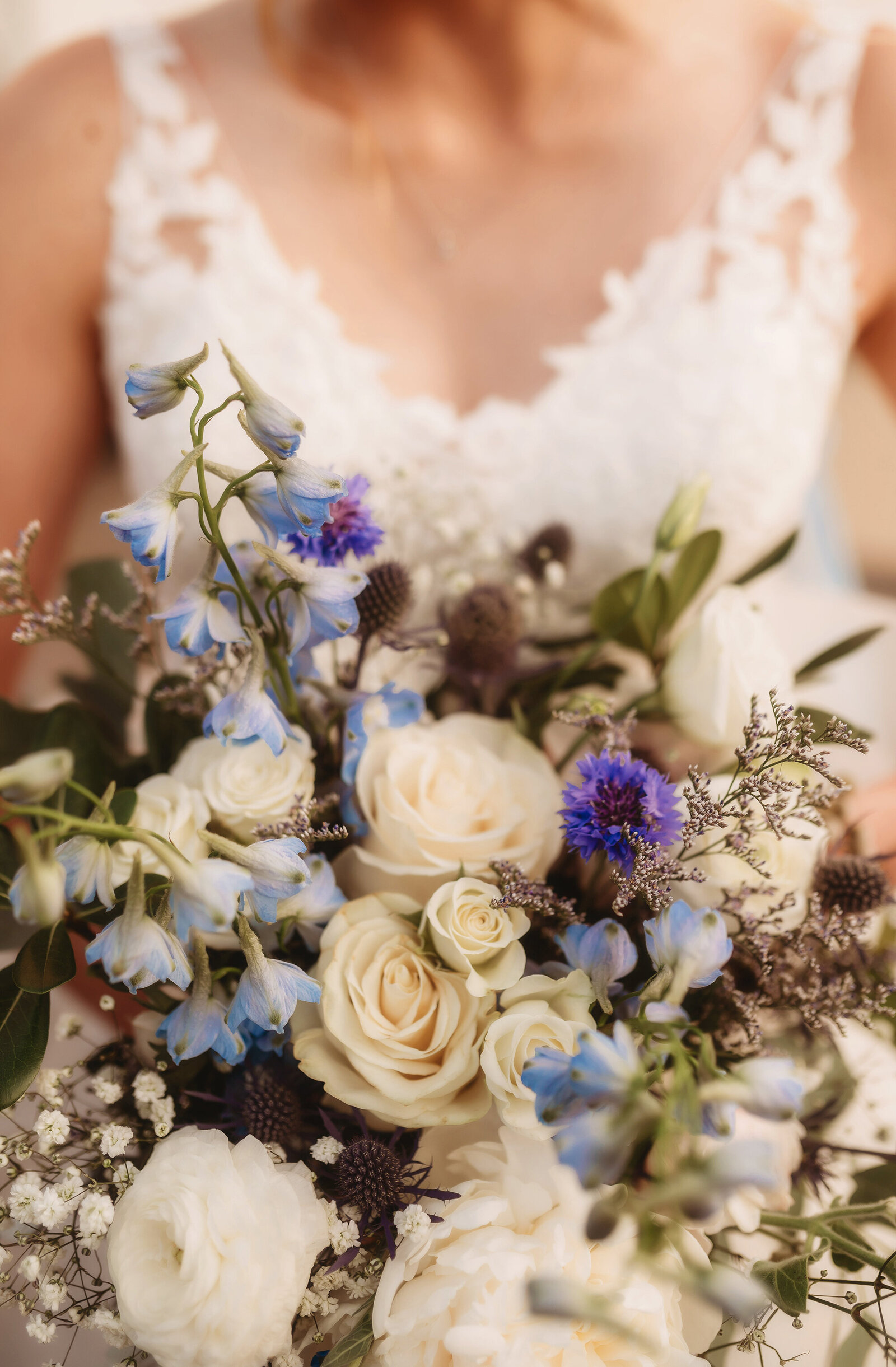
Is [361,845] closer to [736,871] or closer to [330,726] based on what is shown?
[330,726]

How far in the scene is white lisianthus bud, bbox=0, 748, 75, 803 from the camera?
252 millimetres

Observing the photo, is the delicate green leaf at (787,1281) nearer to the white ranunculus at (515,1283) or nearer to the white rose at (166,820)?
the white ranunculus at (515,1283)

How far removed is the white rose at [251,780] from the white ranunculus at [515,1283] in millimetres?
166

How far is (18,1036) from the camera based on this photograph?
14.8 inches

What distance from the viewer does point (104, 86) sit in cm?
85

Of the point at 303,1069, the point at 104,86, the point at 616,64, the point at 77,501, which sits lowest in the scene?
the point at 77,501

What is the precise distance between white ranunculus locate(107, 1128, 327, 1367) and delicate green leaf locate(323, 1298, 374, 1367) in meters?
0.02

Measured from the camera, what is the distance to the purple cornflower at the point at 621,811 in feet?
1.14

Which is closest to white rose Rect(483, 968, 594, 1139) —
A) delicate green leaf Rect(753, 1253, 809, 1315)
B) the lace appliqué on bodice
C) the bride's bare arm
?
delicate green leaf Rect(753, 1253, 809, 1315)

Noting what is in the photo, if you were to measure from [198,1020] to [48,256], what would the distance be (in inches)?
29.3

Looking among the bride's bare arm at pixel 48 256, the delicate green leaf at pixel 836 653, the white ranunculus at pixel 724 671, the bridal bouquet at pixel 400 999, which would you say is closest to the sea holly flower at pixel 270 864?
the bridal bouquet at pixel 400 999

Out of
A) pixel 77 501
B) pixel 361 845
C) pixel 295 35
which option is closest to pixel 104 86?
pixel 295 35

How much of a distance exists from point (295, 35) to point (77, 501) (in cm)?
51

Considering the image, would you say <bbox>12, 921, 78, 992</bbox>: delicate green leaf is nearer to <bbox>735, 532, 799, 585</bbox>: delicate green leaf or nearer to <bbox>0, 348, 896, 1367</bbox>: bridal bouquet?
<bbox>0, 348, 896, 1367</bbox>: bridal bouquet
